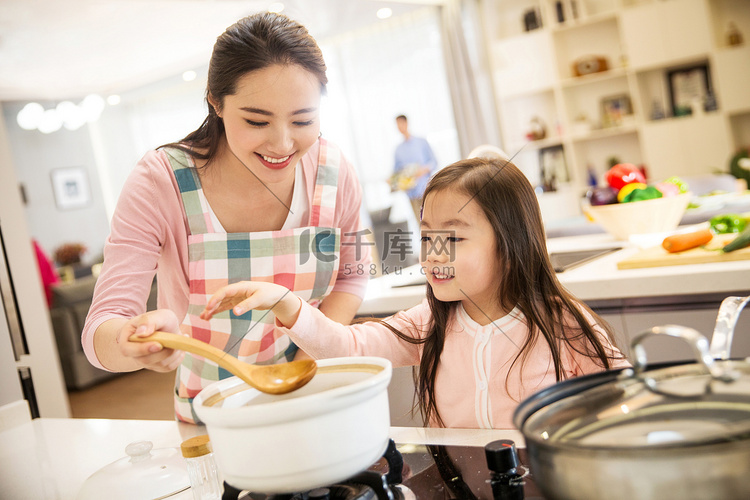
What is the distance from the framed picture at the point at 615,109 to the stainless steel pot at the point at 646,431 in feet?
17.9

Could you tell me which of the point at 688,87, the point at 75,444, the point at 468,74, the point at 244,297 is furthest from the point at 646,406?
the point at 468,74

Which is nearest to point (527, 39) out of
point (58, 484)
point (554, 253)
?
point (554, 253)

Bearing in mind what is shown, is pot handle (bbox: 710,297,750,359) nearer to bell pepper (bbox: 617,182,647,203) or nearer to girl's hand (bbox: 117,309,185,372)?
girl's hand (bbox: 117,309,185,372)

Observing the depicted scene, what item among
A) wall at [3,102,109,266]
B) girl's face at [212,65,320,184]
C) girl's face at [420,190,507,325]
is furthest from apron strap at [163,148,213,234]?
wall at [3,102,109,266]

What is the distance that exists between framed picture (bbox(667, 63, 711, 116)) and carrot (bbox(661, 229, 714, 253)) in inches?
158

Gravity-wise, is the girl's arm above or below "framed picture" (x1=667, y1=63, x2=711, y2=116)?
below

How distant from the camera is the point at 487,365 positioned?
1.09 metres

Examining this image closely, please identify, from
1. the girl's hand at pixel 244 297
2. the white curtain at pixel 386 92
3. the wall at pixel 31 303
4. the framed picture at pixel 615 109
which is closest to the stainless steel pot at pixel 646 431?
the girl's hand at pixel 244 297

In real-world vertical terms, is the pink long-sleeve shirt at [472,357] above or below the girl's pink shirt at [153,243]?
below

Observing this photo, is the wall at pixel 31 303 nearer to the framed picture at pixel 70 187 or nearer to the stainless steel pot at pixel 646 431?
the stainless steel pot at pixel 646 431

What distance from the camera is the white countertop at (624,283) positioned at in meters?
1.38

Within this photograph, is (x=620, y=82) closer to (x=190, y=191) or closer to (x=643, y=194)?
(x=643, y=194)

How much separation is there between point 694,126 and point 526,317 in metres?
4.62

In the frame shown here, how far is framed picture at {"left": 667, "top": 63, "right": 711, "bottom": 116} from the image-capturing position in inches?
200
